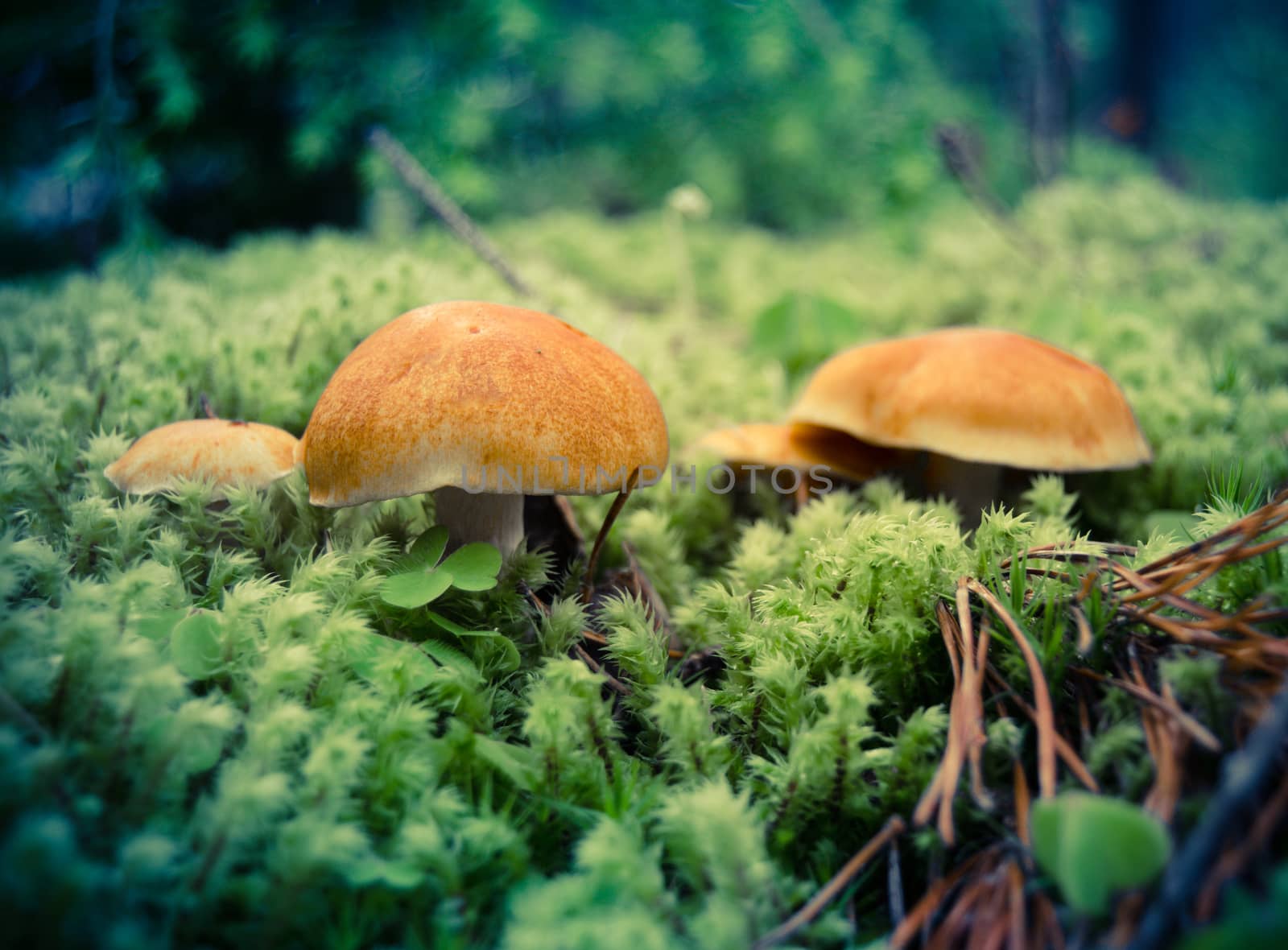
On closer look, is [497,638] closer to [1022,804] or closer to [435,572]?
[435,572]

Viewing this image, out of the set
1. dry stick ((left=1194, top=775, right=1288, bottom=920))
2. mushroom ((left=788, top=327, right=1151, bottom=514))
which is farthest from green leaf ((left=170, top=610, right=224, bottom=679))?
mushroom ((left=788, top=327, right=1151, bottom=514))

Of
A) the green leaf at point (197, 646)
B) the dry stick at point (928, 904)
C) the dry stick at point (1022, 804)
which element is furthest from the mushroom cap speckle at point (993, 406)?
the green leaf at point (197, 646)

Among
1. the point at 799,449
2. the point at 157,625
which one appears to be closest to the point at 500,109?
the point at 799,449

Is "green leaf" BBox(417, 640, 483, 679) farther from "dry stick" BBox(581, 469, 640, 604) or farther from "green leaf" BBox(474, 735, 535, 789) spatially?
"dry stick" BBox(581, 469, 640, 604)

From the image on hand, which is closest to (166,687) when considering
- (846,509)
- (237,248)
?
(846,509)

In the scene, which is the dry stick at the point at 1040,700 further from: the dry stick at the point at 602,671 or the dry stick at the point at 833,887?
the dry stick at the point at 602,671
